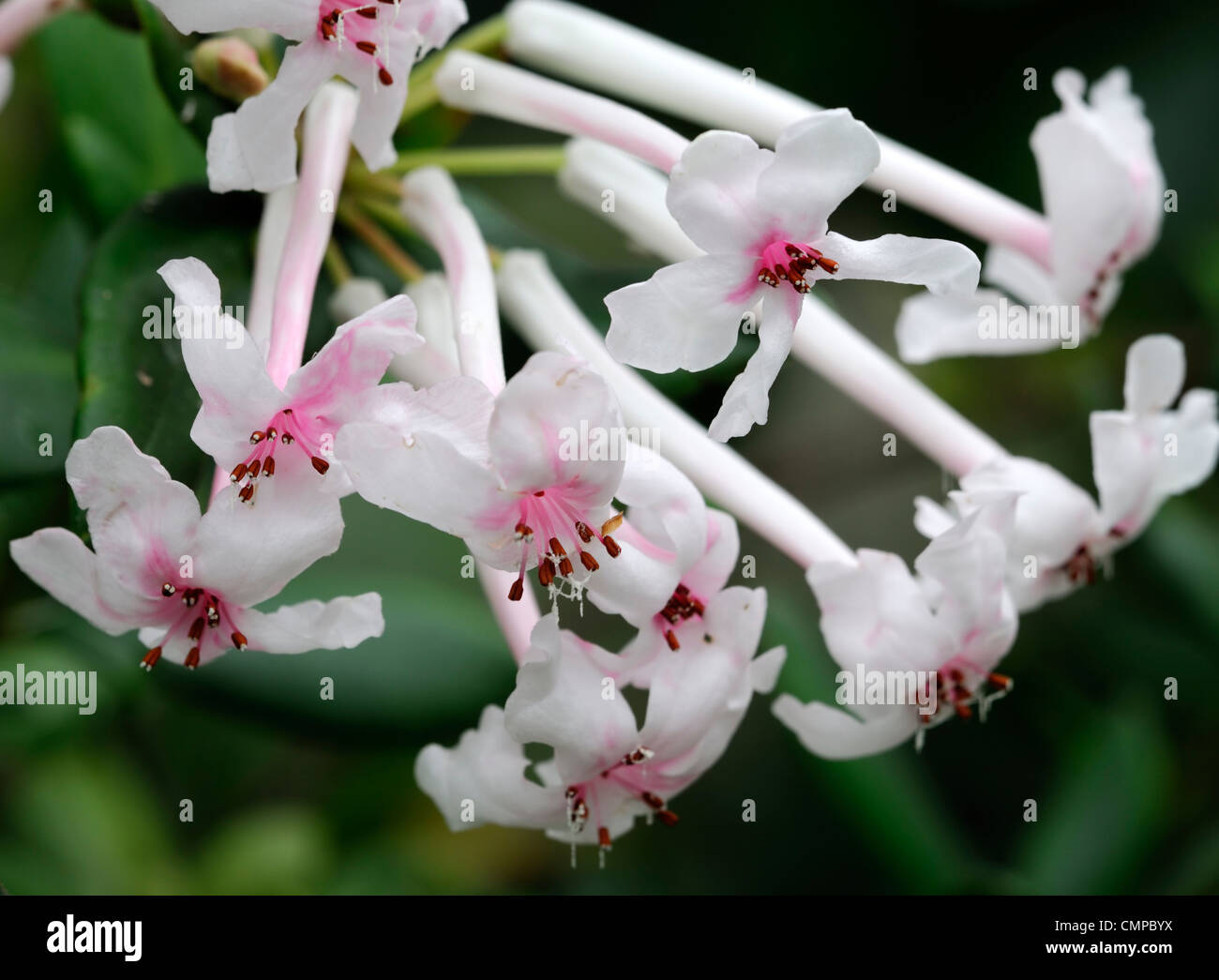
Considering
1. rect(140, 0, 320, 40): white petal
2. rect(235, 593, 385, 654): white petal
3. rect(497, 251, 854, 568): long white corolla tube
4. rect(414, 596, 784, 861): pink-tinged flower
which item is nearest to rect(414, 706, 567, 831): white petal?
rect(414, 596, 784, 861): pink-tinged flower

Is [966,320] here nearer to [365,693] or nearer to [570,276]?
A: [570,276]

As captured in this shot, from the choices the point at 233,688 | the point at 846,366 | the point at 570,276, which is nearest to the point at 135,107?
the point at 570,276

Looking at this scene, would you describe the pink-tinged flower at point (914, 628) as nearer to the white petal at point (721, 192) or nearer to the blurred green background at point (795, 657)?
the white petal at point (721, 192)

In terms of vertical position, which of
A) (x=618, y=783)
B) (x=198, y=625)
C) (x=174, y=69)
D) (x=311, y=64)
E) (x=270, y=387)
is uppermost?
(x=174, y=69)

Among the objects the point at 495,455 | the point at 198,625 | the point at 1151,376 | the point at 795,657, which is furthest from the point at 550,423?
the point at 795,657

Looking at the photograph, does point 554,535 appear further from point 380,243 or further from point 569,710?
point 380,243
